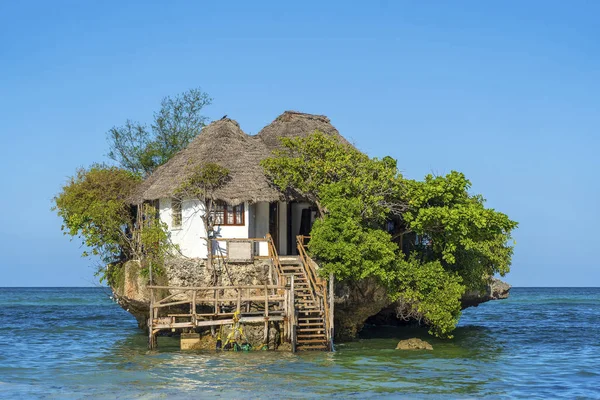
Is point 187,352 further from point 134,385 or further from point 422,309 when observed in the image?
point 422,309

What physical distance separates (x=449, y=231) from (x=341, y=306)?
5252 millimetres

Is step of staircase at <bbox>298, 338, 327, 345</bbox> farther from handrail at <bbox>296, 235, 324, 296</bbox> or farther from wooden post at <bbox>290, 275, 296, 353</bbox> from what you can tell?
handrail at <bbox>296, 235, 324, 296</bbox>

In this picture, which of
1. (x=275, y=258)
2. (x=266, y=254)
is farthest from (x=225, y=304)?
(x=266, y=254)

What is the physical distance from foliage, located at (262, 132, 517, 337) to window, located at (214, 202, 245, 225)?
194 cm

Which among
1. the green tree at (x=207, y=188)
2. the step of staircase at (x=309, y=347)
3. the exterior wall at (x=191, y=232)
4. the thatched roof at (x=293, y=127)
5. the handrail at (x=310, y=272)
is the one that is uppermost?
A: the thatched roof at (x=293, y=127)

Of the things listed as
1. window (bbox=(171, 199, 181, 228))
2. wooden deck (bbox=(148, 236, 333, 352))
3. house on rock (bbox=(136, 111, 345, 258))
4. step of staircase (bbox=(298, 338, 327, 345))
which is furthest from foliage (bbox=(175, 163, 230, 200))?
step of staircase (bbox=(298, 338, 327, 345))

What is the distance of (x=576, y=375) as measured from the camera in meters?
26.4

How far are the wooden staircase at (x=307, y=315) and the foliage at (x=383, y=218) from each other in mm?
1048

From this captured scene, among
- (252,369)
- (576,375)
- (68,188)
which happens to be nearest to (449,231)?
(576,375)

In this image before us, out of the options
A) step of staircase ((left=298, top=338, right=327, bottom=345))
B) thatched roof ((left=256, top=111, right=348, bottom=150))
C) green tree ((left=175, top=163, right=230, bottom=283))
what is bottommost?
step of staircase ((left=298, top=338, right=327, bottom=345))

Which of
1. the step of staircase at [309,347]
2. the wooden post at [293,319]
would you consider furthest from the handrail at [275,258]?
the step of staircase at [309,347]

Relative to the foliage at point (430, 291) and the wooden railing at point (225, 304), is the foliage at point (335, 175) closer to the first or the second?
the foliage at point (430, 291)

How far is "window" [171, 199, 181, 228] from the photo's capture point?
31953 mm

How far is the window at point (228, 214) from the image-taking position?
3131 cm
